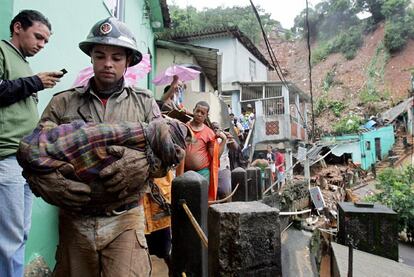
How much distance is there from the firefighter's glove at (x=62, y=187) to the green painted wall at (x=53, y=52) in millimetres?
1665

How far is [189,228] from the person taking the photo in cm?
289

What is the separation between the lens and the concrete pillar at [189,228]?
2859 millimetres

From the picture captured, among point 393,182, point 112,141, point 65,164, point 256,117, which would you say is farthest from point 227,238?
point 256,117

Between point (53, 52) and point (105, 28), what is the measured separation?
1.96 metres

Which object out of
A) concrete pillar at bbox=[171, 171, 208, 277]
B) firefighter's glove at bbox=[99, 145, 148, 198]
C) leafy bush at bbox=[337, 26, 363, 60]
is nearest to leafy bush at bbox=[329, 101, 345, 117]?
leafy bush at bbox=[337, 26, 363, 60]

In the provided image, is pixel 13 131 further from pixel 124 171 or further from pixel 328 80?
pixel 328 80

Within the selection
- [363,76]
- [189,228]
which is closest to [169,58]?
[189,228]

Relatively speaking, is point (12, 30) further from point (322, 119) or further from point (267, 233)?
point (322, 119)

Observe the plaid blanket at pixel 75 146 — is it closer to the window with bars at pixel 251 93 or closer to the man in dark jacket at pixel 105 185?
the man in dark jacket at pixel 105 185

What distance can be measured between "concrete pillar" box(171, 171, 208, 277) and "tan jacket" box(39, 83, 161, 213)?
1.01 m

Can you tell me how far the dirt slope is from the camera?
130ft

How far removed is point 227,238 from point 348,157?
32.3 metres

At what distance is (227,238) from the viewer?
1.80 meters

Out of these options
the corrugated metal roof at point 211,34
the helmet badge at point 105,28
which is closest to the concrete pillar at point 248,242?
the helmet badge at point 105,28
